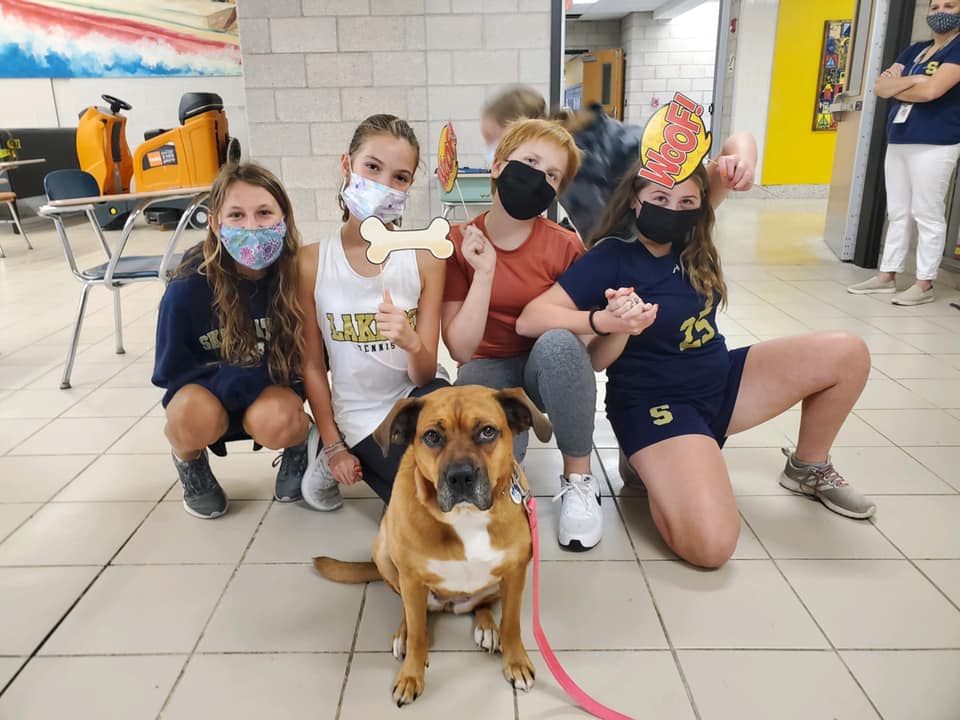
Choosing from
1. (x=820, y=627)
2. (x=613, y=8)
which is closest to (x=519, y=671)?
(x=820, y=627)

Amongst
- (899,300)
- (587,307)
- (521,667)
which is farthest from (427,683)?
(899,300)

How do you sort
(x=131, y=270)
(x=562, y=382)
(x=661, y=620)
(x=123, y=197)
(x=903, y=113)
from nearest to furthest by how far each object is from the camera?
(x=661, y=620)
(x=562, y=382)
(x=131, y=270)
(x=123, y=197)
(x=903, y=113)

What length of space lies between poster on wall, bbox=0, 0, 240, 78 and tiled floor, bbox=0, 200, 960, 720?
752 cm

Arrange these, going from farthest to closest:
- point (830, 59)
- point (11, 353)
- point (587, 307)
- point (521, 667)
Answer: point (830, 59) → point (11, 353) → point (587, 307) → point (521, 667)

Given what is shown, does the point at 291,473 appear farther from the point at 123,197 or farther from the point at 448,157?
the point at 123,197

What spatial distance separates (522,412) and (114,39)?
376 inches

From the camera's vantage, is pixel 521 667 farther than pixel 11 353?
No

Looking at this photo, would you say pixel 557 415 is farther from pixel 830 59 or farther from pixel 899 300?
pixel 830 59

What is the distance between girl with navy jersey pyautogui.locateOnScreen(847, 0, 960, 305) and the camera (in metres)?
3.86

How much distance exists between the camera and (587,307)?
190 cm

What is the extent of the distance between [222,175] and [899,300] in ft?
13.3

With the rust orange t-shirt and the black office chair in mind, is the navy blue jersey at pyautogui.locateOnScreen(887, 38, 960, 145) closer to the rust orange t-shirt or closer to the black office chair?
the rust orange t-shirt

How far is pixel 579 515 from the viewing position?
74.1 inches

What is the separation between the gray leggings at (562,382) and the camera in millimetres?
1814
